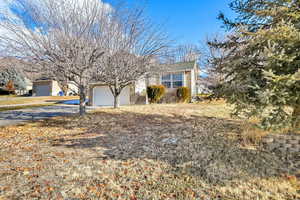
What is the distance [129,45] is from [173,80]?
8.76 m

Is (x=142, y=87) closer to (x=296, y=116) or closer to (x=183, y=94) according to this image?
(x=183, y=94)

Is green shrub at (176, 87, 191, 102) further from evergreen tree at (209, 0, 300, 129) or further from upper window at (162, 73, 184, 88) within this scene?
evergreen tree at (209, 0, 300, 129)

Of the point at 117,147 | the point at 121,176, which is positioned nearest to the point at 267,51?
the point at 121,176

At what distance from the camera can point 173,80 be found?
52.0 feet

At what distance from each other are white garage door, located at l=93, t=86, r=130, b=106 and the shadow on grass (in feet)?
29.7

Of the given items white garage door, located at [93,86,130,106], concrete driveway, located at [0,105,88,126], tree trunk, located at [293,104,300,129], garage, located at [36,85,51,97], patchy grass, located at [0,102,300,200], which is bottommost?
patchy grass, located at [0,102,300,200]

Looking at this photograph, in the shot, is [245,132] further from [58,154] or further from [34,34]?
[34,34]

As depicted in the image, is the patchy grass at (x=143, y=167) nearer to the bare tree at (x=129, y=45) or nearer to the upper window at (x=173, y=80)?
the bare tree at (x=129, y=45)

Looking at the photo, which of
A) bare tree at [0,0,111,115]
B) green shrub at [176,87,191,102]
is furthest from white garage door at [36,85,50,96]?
A: bare tree at [0,0,111,115]

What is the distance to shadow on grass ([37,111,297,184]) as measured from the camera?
320 centimetres

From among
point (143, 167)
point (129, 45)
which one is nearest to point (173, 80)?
point (129, 45)

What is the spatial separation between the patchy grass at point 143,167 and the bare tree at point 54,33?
9.76 feet

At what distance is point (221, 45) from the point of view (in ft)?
17.3

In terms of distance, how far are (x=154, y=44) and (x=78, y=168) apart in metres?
7.38
